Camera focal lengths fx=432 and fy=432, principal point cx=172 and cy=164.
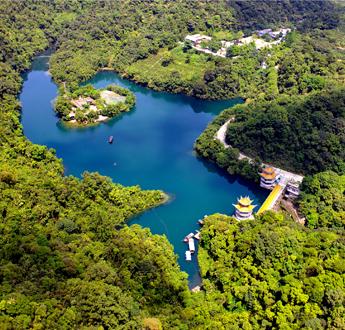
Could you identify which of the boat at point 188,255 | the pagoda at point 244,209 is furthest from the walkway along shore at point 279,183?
the boat at point 188,255

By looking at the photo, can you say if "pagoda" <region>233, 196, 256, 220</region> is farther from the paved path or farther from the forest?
the paved path

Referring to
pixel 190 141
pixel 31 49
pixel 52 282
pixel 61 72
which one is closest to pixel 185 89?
pixel 190 141

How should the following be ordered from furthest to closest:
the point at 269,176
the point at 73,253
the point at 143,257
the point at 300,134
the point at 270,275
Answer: the point at 300,134 → the point at 269,176 → the point at 143,257 → the point at 270,275 → the point at 73,253

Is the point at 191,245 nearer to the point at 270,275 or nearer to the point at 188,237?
the point at 188,237

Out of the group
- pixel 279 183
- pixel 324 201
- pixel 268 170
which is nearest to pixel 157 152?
pixel 268 170

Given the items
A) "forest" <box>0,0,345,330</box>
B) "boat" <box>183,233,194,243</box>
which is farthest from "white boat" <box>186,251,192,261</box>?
"boat" <box>183,233,194,243</box>

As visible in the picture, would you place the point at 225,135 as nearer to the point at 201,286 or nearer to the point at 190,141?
the point at 190,141

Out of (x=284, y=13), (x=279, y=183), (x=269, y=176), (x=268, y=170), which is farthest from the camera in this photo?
(x=284, y=13)
